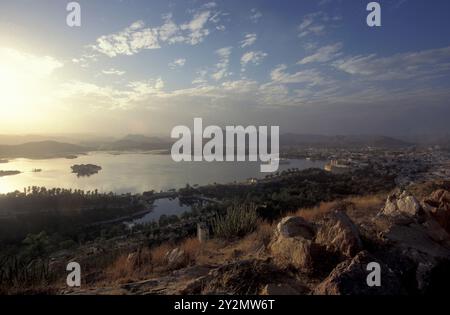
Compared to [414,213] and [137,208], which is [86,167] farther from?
[414,213]

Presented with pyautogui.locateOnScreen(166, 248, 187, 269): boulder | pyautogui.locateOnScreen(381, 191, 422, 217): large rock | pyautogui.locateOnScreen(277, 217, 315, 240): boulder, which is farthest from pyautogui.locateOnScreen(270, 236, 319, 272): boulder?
pyautogui.locateOnScreen(381, 191, 422, 217): large rock

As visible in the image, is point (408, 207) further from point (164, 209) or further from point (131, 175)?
point (131, 175)

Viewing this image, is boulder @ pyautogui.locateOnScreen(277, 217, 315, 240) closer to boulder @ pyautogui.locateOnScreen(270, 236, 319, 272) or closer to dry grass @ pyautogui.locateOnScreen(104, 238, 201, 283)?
boulder @ pyautogui.locateOnScreen(270, 236, 319, 272)

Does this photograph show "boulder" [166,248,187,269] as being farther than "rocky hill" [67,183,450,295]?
Yes

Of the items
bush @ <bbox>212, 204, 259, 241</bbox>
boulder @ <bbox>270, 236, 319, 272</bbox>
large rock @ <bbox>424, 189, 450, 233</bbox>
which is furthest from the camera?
bush @ <bbox>212, 204, 259, 241</bbox>
